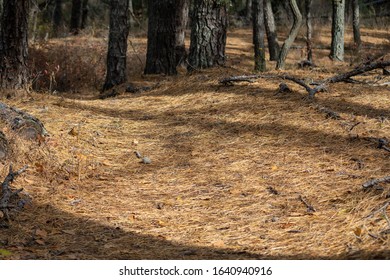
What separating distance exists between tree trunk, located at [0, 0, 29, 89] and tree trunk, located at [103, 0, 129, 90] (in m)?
2.72

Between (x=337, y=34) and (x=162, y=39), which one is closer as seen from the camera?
(x=162, y=39)

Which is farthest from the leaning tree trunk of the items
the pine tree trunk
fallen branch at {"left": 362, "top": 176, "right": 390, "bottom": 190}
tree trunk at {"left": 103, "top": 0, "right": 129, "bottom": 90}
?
fallen branch at {"left": 362, "top": 176, "right": 390, "bottom": 190}

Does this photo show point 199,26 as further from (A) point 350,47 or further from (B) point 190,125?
(A) point 350,47

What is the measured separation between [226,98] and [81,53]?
343 inches

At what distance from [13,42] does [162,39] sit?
3.53m

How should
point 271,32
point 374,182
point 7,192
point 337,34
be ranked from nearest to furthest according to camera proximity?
point 374,182, point 7,192, point 337,34, point 271,32

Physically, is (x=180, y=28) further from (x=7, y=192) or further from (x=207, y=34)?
(x=7, y=192)

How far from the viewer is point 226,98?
721cm

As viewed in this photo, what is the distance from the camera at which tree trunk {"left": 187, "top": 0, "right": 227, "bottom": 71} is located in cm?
867

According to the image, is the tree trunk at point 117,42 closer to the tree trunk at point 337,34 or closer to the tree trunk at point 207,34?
the tree trunk at point 207,34

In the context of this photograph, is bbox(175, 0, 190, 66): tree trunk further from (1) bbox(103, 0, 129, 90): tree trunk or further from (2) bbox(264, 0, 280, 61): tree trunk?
(2) bbox(264, 0, 280, 61): tree trunk

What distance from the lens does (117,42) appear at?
1020 cm

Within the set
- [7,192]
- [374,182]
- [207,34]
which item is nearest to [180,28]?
[207,34]

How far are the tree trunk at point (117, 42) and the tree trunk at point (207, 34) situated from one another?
71.7 inches
